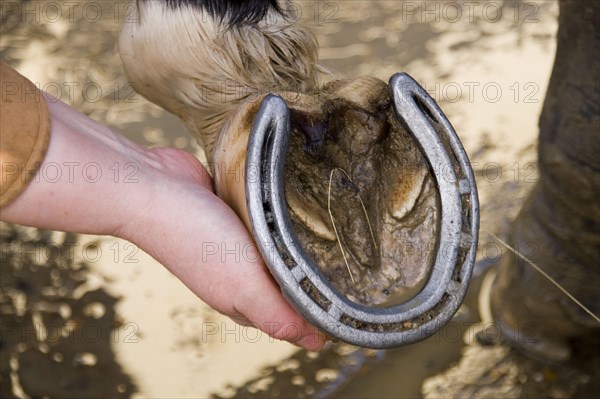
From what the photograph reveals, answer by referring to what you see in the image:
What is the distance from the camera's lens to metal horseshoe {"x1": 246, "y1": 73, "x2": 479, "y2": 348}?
3.76ft

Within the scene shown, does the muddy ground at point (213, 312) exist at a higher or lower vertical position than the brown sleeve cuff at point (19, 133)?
lower

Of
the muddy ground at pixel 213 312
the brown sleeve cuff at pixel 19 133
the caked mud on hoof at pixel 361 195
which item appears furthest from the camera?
the muddy ground at pixel 213 312

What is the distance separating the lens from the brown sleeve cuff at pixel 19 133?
112 centimetres

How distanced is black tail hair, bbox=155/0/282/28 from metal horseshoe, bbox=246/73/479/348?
140 millimetres

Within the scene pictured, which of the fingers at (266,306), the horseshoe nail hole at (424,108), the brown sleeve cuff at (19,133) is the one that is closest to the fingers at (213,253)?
the fingers at (266,306)

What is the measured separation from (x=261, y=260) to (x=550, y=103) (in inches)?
27.2

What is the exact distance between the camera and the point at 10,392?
1889 millimetres

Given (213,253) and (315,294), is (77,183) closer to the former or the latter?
(213,253)

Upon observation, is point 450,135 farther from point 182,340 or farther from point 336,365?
point 182,340

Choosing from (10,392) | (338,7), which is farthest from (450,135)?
(338,7)

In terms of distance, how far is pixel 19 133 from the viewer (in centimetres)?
113

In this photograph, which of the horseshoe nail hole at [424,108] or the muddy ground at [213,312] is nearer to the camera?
the horseshoe nail hole at [424,108]

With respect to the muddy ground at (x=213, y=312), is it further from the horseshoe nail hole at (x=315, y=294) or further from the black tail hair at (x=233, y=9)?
the horseshoe nail hole at (x=315, y=294)

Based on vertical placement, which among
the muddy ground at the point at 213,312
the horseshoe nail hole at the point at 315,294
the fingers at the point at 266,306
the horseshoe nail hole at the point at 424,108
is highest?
the horseshoe nail hole at the point at 424,108
